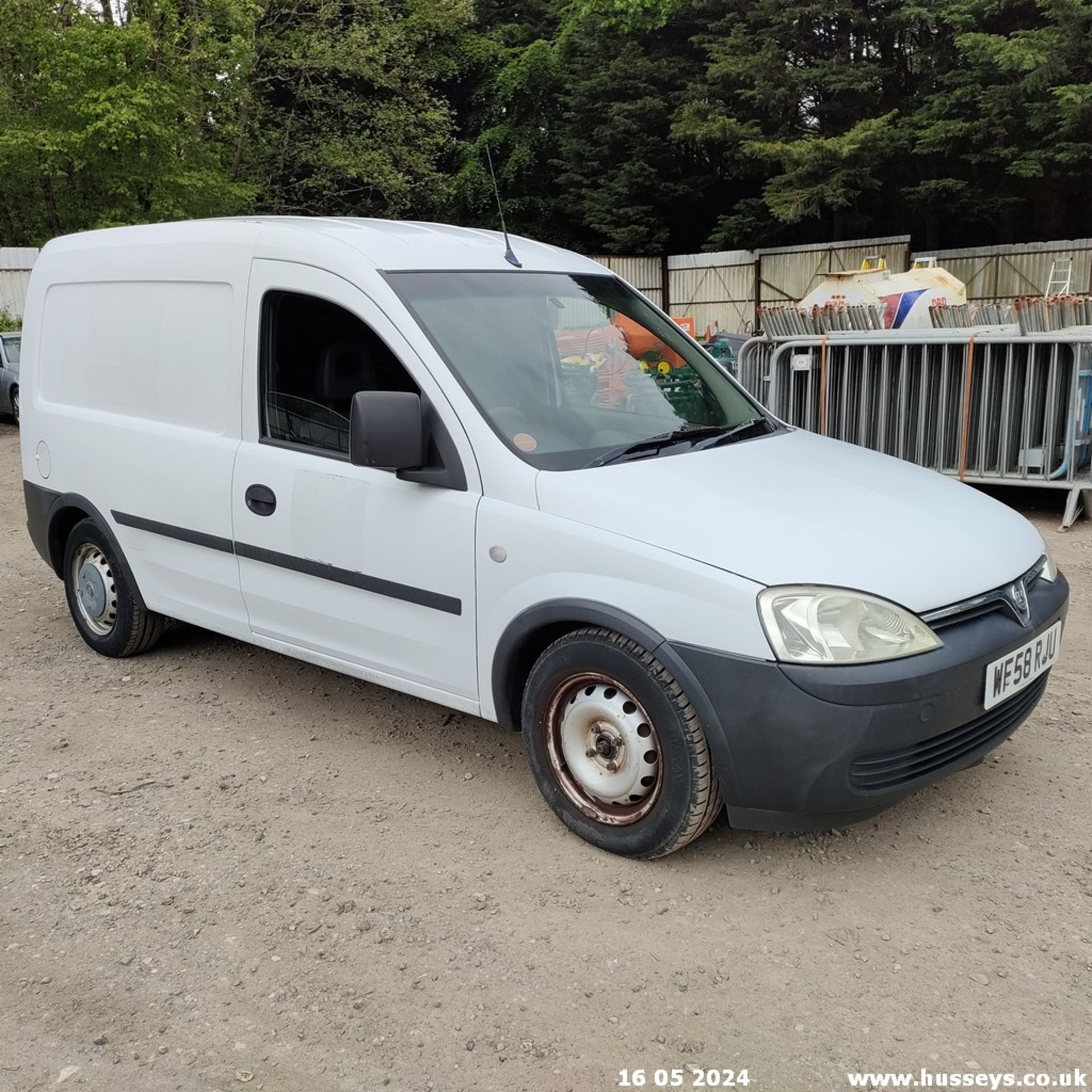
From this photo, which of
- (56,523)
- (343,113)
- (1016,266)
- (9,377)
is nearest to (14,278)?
(9,377)

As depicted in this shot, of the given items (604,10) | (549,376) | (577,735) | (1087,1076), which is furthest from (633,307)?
(604,10)

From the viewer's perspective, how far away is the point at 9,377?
17172 millimetres

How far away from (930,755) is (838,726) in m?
0.41

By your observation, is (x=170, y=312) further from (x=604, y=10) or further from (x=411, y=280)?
(x=604, y=10)

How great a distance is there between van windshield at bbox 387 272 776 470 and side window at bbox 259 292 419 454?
10.8 inches

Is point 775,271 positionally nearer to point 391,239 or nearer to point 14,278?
point 14,278

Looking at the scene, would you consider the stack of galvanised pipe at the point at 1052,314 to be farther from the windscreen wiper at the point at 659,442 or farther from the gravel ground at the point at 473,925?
the windscreen wiper at the point at 659,442

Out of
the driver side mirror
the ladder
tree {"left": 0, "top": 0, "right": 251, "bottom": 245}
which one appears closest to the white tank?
the driver side mirror

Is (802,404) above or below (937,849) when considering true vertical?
above

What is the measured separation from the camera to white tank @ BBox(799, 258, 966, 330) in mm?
10641

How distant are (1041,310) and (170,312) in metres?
6.29

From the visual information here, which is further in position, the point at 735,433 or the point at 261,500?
the point at 261,500

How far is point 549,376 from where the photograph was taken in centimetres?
394

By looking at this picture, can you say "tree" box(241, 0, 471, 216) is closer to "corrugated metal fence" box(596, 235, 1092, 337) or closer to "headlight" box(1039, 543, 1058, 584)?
"corrugated metal fence" box(596, 235, 1092, 337)
